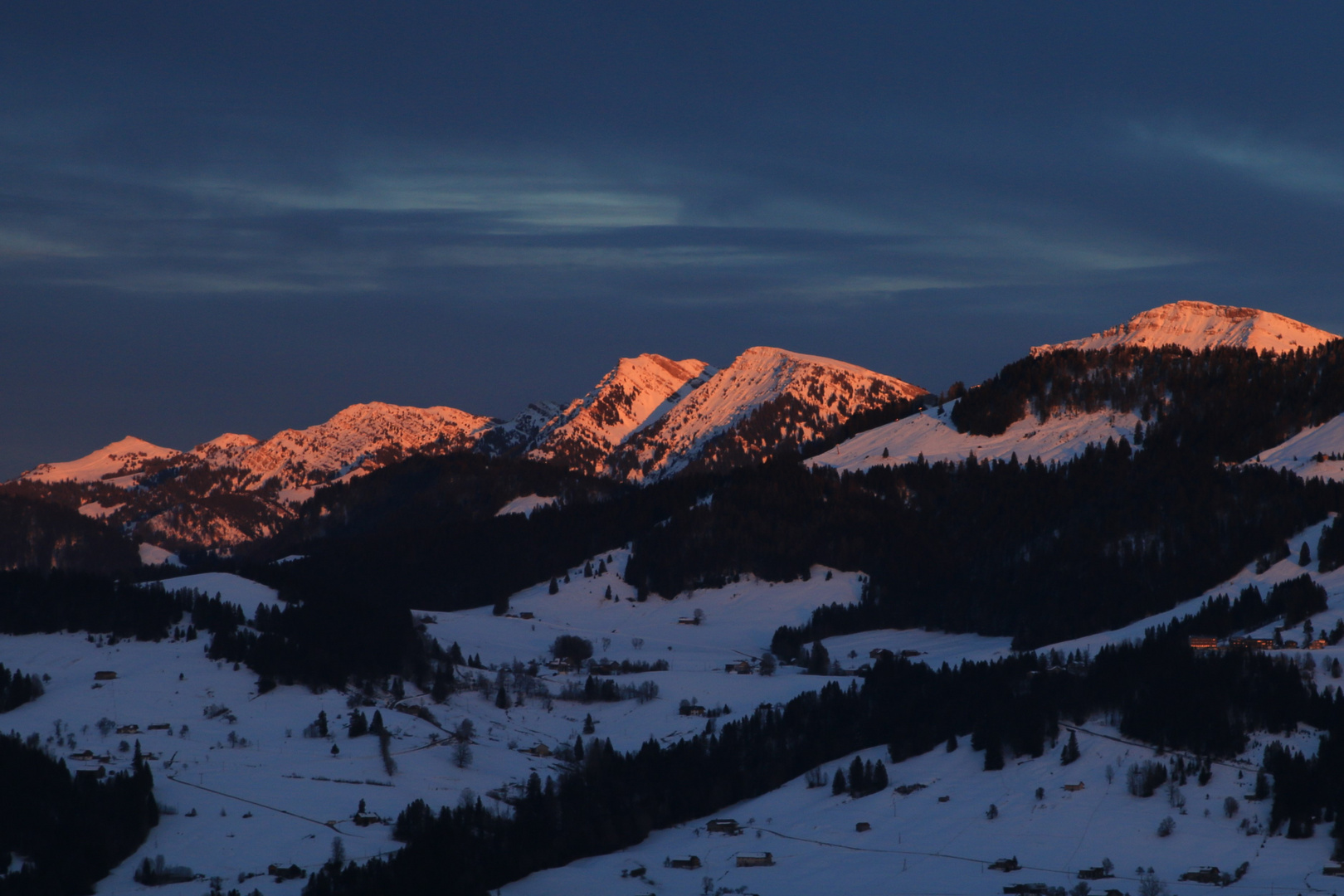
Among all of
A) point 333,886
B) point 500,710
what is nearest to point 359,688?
point 500,710

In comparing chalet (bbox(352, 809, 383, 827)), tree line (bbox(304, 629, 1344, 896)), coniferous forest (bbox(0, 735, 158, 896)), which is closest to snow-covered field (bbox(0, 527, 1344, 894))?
chalet (bbox(352, 809, 383, 827))

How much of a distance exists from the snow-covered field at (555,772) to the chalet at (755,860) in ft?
2.42

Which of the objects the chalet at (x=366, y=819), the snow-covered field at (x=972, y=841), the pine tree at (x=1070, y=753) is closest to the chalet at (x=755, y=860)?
the snow-covered field at (x=972, y=841)

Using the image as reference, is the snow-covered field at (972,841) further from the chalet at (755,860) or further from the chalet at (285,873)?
the chalet at (285,873)

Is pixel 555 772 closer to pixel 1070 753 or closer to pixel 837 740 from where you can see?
pixel 837 740

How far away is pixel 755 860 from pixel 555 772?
37.6 m

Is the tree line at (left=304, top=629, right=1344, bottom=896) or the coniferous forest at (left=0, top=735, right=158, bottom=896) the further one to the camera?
the tree line at (left=304, top=629, right=1344, bottom=896)

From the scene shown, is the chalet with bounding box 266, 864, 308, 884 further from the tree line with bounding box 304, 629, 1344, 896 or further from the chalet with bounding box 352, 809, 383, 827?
the chalet with bounding box 352, 809, 383, 827

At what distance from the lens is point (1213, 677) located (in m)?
154

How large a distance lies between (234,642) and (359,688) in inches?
582

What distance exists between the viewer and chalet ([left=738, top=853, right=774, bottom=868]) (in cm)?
13512

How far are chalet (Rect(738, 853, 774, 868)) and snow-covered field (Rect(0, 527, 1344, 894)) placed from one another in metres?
0.74

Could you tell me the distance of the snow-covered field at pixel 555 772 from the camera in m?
128

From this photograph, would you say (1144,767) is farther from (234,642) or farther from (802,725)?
(234,642)
